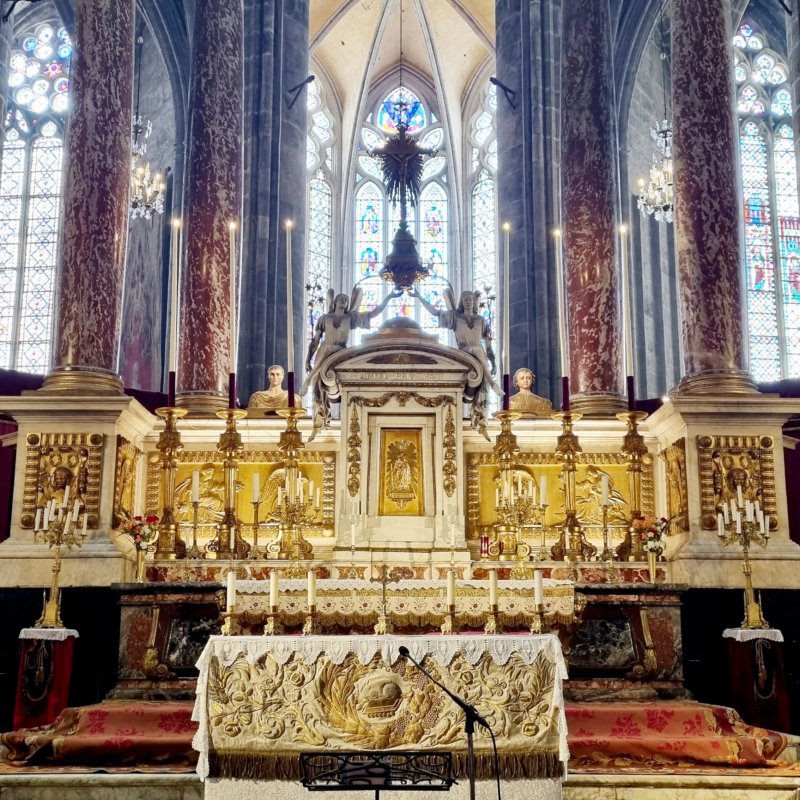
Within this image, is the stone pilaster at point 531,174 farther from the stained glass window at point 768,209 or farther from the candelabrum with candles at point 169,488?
the candelabrum with candles at point 169,488

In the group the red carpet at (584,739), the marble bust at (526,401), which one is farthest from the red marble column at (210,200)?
the red carpet at (584,739)

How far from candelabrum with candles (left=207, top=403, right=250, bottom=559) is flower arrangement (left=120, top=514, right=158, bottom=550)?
53 centimetres

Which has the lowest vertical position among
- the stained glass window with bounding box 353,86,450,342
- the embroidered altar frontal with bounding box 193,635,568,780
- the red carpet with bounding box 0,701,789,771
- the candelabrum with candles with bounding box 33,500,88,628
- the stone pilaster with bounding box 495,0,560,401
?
the red carpet with bounding box 0,701,789,771

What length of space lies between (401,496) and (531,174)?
27.4ft

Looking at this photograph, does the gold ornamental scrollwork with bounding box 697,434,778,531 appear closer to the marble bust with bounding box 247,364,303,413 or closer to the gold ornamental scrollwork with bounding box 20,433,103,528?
the marble bust with bounding box 247,364,303,413

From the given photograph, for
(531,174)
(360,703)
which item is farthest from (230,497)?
(531,174)

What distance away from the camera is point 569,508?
9.27 metres

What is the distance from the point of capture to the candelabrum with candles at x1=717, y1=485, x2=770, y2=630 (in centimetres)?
830

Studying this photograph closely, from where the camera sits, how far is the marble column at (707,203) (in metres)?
10.1

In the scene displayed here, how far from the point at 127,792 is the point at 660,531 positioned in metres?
4.32

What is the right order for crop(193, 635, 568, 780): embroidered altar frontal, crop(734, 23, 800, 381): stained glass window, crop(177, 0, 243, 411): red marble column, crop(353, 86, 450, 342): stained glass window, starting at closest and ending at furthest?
crop(193, 635, 568, 780): embroidered altar frontal, crop(177, 0, 243, 411): red marble column, crop(734, 23, 800, 381): stained glass window, crop(353, 86, 450, 342): stained glass window

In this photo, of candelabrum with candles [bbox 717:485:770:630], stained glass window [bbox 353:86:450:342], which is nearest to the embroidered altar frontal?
candelabrum with candles [bbox 717:485:770:630]

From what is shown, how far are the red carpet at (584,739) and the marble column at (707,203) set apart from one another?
3.25 m

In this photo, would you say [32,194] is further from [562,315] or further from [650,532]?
[650,532]
